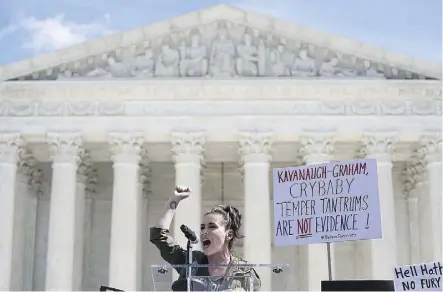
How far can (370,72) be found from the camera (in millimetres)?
35594

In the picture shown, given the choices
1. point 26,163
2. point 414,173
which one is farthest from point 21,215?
point 414,173

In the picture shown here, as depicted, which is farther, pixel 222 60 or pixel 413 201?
pixel 413 201

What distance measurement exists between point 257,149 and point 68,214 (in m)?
8.16

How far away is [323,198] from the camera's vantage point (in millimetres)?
11047

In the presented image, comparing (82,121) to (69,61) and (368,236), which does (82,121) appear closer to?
(69,61)

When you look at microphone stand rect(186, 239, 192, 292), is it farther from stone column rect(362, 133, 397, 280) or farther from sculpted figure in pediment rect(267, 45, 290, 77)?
sculpted figure in pediment rect(267, 45, 290, 77)

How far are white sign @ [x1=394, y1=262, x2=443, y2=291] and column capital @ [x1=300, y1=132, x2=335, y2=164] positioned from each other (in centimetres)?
2279

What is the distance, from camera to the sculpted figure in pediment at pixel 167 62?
35688 mm

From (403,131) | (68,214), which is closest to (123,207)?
(68,214)

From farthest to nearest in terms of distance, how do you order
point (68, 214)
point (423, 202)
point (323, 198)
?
point (423, 202) < point (68, 214) < point (323, 198)

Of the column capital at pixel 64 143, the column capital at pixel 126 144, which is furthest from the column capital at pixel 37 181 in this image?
the column capital at pixel 126 144

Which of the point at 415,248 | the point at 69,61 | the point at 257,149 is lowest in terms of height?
the point at 415,248

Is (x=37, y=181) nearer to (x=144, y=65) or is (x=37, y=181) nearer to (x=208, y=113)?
(x=144, y=65)

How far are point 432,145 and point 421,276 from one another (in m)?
24.2
